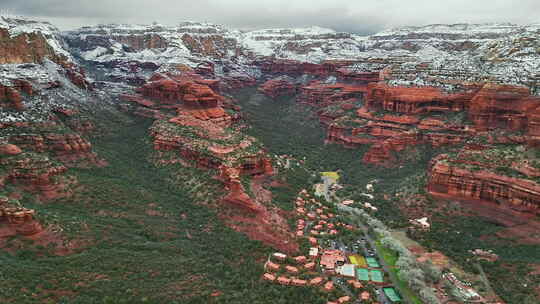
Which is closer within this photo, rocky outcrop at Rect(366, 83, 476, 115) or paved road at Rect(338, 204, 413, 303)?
paved road at Rect(338, 204, 413, 303)

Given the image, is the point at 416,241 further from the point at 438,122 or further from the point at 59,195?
the point at 59,195

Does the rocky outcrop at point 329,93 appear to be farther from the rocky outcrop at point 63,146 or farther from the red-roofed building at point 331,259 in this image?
the rocky outcrop at point 63,146

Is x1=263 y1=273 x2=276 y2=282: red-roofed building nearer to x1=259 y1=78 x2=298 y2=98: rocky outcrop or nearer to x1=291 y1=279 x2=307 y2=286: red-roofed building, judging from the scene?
x1=291 y1=279 x2=307 y2=286: red-roofed building

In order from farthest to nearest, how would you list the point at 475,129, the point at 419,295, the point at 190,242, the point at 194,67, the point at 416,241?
the point at 194,67 → the point at 475,129 → the point at 416,241 → the point at 190,242 → the point at 419,295

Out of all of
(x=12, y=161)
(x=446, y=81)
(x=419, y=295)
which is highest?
(x=446, y=81)

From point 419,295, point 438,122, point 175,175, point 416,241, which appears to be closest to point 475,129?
point 438,122

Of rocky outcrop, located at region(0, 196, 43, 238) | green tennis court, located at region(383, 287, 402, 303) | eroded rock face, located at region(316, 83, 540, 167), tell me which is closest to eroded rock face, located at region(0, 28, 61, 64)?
rocky outcrop, located at region(0, 196, 43, 238)

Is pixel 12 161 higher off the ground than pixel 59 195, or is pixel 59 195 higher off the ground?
pixel 12 161

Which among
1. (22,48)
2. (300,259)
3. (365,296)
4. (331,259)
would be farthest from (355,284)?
(22,48)

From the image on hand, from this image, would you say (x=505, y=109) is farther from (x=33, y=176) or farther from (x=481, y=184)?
(x=33, y=176)
